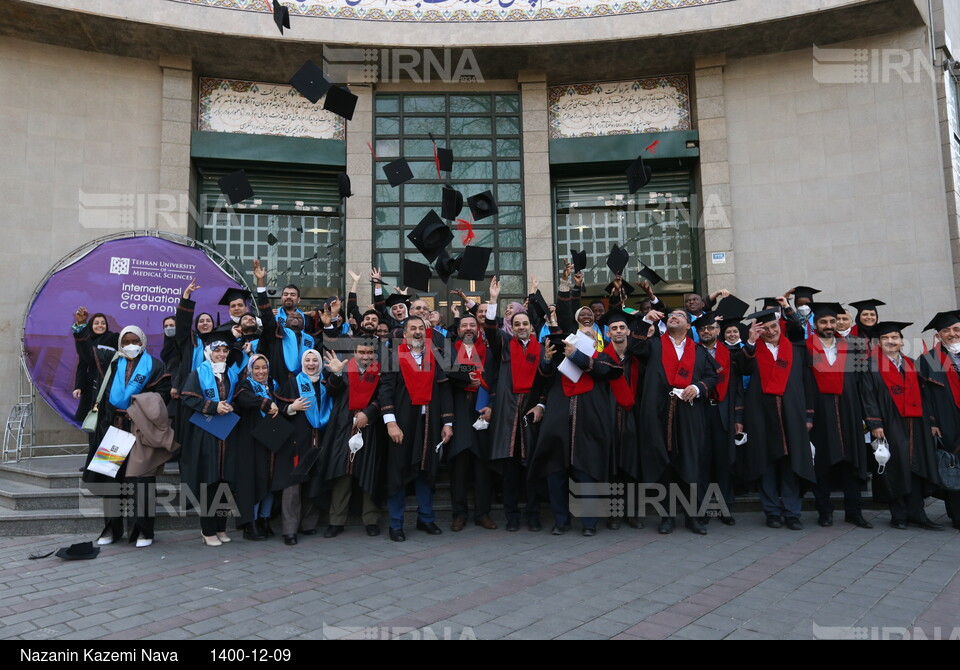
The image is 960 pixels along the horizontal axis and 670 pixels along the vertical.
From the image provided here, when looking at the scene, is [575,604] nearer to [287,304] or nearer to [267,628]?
[267,628]

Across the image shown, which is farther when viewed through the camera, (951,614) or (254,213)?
(254,213)

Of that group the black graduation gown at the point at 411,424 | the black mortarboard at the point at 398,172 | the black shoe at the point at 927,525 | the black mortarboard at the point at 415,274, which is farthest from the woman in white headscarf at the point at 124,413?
the black shoe at the point at 927,525

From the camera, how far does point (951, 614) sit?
412 centimetres

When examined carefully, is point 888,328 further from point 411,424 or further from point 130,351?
point 130,351

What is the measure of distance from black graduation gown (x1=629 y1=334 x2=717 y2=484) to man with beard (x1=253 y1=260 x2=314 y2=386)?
12.4ft

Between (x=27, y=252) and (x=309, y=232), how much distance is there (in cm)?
463

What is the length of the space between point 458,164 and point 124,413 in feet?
27.4

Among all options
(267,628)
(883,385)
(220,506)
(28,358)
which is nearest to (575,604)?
(267,628)

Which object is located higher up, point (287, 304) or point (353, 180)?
point (353, 180)

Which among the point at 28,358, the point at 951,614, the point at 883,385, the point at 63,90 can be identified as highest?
the point at 63,90

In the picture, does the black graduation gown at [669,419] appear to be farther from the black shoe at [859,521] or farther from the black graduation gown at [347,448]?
the black graduation gown at [347,448]

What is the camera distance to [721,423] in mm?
7051

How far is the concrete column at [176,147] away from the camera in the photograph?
11750 millimetres

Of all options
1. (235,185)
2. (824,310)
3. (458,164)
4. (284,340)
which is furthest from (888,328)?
(235,185)
